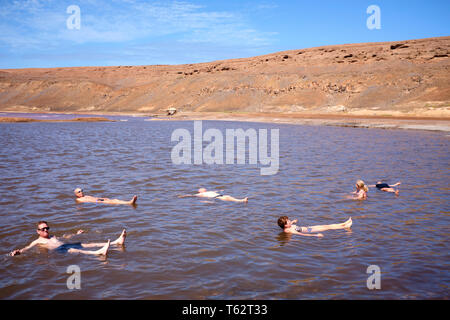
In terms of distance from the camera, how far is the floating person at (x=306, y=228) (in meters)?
7.89

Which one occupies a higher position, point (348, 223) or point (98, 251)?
point (348, 223)

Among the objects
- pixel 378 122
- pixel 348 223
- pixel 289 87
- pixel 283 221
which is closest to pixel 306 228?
pixel 283 221

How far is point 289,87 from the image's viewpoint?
7019 cm

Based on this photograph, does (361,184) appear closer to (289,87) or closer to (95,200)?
(95,200)

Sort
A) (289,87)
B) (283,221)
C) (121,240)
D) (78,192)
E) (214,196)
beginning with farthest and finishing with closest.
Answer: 1. (289,87)
2. (214,196)
3. (78,192)
4. (283,221)
5. (121,240)

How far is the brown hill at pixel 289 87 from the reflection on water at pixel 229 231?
31.5 metres

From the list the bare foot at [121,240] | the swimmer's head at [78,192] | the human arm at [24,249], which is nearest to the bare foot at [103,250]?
the bare foot at [121,240]

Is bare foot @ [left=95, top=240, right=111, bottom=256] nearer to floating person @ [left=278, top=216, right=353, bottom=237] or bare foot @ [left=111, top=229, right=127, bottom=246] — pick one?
bare foot @ [left=111, top=229, right=127, bottom=246]

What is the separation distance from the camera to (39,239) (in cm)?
704

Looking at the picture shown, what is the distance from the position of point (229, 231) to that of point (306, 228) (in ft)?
5.65

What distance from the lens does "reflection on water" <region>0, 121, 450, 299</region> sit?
562 cm

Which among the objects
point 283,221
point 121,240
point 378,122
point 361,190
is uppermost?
point 378,122

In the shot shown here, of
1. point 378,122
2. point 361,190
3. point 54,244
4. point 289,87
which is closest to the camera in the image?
point 54,244
